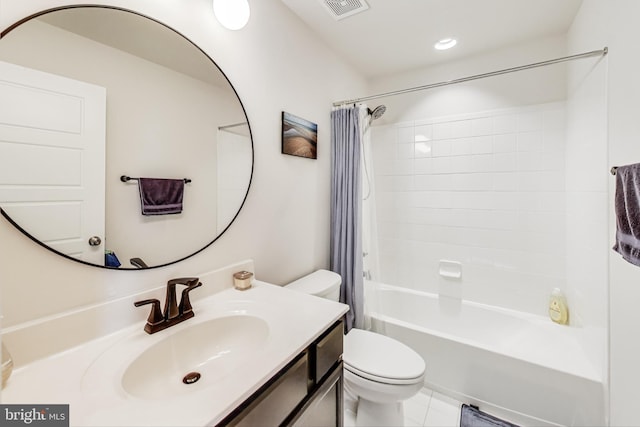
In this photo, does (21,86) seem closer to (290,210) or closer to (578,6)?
(290,210)

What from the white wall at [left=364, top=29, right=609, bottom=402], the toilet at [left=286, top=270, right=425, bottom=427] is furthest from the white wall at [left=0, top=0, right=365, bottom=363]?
the white wall at [left=364, top=29, right=609, bottom=402]

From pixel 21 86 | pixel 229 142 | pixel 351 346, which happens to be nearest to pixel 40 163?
pixel 21 86

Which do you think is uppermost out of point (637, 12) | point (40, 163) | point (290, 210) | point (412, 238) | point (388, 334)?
point (637, 12)

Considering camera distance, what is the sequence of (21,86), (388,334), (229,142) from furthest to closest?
1. (388,334)
2. (229,142)
3. (21,86)

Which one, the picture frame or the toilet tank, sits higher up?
the picture frame

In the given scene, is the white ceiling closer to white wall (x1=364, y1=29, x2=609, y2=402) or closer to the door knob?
white wall (x1=364, y1=29, x2=609, y2=402)

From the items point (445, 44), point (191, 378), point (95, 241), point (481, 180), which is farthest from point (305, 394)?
point (445, 44)

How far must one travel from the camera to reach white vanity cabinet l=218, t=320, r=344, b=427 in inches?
26.6

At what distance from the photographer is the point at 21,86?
72 cm

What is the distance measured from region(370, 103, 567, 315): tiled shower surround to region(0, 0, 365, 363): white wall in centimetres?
61

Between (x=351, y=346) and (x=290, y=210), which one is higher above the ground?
(x=290, y=210)

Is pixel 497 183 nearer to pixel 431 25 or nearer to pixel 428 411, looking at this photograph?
pixel 431 25

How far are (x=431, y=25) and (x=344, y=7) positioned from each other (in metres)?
0.65

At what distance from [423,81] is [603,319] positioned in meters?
2.11
